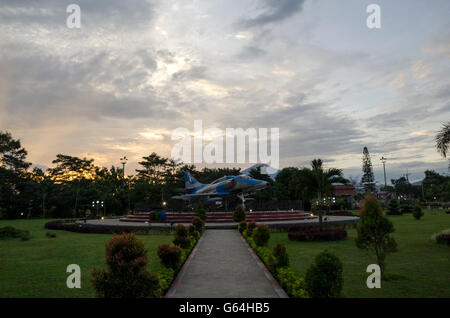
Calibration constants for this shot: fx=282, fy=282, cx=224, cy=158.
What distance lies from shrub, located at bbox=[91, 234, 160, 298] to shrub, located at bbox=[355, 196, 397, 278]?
7733 mm

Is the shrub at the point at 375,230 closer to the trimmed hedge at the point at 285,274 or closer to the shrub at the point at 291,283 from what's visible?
the trimmed hedge at the point at 285,274

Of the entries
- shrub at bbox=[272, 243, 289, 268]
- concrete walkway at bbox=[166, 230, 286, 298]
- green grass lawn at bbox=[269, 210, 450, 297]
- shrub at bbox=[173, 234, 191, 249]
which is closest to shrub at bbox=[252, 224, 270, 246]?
concrete walkway at bbox=[166, 230, 286, 298]

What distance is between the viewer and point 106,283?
7.09 meters

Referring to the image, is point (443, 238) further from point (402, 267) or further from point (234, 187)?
point (234, 187)

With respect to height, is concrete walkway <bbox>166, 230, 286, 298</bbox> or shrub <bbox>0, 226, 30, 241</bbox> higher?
concrete walkway <bbox>166, 230, 286, 298</bbox>

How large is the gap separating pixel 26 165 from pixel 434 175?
119339mm

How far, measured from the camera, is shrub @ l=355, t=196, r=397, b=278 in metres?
10.3

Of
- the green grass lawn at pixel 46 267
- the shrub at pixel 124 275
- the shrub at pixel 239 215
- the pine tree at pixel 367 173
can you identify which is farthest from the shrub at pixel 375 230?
the pine tree at pixel 367 173

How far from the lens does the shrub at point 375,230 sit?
10273 millimetres

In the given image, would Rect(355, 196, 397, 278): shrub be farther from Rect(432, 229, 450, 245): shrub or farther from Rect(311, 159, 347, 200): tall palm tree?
Rect(311, 159, 347, 200): tall palm tree

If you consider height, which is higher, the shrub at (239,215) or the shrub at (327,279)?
the shrub at (327,279)

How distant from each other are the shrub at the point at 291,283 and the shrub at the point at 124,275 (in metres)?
4.02
